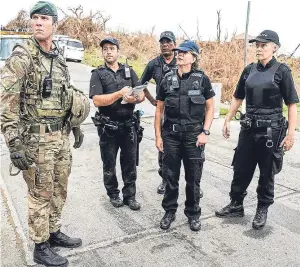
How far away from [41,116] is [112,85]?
1.08 meters

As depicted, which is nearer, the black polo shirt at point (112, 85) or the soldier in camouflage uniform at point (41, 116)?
the soldier in camouflage uniform at point (41, 116)

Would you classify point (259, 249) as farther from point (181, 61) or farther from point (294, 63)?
point (294, 63)

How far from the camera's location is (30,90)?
2684 millimetres

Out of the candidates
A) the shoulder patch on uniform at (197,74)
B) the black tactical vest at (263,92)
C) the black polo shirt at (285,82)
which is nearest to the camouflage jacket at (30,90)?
the shoulder patch on uniform at (197,74)

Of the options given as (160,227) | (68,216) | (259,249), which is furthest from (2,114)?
(259,249)

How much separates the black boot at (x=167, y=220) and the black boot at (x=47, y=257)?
1039 mm

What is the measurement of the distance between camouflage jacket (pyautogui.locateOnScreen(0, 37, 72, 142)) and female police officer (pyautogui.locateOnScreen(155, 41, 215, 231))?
1.03m

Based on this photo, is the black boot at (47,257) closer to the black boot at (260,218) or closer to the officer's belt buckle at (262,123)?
the black boot at (260,218)

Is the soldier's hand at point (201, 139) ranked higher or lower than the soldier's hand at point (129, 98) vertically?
lower

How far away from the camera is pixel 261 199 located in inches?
144

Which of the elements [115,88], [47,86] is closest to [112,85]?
A: [115,88]

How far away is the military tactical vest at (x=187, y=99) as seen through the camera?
3322 millimetres

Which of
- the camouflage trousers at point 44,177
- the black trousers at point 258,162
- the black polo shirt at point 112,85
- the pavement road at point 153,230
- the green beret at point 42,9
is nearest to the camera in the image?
the green beret at point 42,9

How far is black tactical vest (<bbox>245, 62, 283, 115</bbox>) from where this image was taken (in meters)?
3.39
